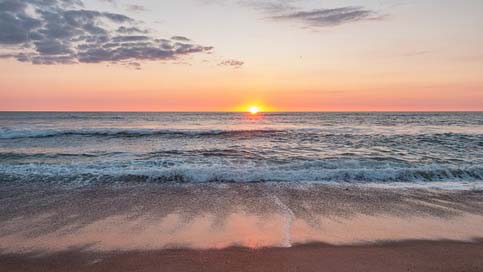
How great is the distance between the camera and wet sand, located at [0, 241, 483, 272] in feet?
13.8

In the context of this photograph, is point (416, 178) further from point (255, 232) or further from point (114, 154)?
point (114, 154)

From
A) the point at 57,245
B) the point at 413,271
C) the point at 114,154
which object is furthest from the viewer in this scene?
the point at 114,154

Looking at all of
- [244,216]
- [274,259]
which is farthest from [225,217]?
[274,259]

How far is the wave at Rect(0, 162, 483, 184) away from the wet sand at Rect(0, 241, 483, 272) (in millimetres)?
5021

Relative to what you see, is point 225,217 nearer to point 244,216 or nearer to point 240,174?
point 244,216

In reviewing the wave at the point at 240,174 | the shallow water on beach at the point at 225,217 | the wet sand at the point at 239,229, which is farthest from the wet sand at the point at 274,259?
the wave at the point at 240,174

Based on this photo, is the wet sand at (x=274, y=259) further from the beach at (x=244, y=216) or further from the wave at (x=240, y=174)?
the wave at (x=240, y=174)

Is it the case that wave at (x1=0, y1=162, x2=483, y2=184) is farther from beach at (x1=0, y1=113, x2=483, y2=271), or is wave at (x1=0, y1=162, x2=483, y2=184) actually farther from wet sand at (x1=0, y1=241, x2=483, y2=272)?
wet sand at (x1=0, y1=241, x2=483, y2=272)

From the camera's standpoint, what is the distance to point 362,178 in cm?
1016

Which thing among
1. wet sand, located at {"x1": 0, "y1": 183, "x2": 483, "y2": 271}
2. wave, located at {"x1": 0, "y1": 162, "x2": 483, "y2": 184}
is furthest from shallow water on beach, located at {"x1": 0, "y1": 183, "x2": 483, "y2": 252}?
wave, located at {"x1": 0, "y1": 162, "x2": 483, "y2": 184}

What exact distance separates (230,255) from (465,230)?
409 cm

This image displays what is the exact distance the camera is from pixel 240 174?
10125mm

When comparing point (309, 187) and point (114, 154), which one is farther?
point (114, 154)

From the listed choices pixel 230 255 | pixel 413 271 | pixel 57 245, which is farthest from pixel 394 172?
pixel 57 245
